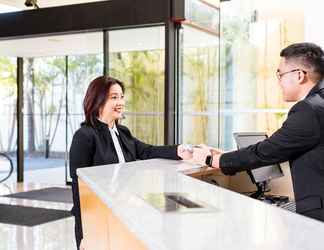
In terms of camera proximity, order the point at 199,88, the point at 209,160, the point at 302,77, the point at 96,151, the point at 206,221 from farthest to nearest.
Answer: the point at 199,88 → the point at 96,151 → the point at 209,160 → the point at 302,77 → the point at 206,221

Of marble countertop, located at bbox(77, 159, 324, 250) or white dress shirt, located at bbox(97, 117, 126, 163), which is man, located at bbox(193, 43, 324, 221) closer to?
marble countertop, located at bbox(77, 159, 324, 250)

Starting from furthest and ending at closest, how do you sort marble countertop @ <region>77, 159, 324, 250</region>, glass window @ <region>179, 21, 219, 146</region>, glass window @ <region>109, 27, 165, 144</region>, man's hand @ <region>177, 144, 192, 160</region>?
glass window @ <region>109, 27, 165, 144</region>
glass window @ <region>179, 21, 219, 146</region>
man's hand @ <region>177, 144, 192, 160</region>
marble countertop @ <region>77, 159, 324, 250</region>

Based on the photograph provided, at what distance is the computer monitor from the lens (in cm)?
267

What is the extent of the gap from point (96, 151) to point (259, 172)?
0.98 metres

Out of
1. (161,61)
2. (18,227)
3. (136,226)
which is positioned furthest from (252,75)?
(136,226)

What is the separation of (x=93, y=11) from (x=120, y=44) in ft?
2.06

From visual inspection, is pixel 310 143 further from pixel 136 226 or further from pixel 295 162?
pixel 136 226

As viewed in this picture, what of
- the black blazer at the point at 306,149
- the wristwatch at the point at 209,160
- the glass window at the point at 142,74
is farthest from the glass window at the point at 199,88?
the black blazer at the point at 306,149

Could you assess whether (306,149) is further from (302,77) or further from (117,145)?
(117,145)

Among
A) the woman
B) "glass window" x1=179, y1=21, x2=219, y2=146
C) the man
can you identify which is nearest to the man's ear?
the man

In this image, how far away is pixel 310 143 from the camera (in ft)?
6.23

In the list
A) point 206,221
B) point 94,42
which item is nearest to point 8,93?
point 94,42

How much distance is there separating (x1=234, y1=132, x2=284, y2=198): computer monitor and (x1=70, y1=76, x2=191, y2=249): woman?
403 mm

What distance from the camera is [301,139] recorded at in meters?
1.90
